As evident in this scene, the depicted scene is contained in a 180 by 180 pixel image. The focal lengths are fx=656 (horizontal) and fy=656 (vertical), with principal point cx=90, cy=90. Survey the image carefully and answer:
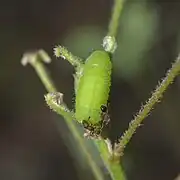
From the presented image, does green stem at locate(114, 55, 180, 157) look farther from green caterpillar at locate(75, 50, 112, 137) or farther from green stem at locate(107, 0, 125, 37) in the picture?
green stem at locate(107, 0, 125, 37)

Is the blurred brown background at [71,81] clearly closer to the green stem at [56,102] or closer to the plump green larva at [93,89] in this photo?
the green stem at [56,102]

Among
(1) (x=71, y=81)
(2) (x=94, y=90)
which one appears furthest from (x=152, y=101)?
(1) (x=71, y=81)

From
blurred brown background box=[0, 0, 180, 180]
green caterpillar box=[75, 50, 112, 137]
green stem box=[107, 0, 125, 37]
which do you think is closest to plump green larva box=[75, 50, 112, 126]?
green caterpillar box=[75, 50, 112, 137]

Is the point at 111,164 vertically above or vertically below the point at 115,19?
below

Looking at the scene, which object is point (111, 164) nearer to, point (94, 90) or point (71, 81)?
point (94, 90)

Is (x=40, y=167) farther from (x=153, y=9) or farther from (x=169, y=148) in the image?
(x=153, y=9)

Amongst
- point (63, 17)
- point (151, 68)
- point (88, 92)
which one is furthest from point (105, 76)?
point (63, 17)

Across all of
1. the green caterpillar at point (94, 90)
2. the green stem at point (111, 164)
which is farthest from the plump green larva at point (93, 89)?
the green stem at point (111, 164)
